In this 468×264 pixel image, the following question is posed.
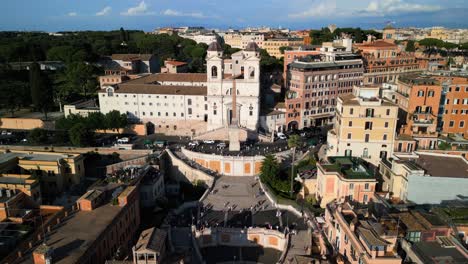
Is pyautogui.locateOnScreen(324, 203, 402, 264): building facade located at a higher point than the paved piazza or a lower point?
higher

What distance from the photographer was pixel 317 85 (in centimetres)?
7075

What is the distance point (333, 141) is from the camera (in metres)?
47.4

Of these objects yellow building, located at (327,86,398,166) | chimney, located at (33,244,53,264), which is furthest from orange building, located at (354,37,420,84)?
chimney, located at (33,244,53,264)

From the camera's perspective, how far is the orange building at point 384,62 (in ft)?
271

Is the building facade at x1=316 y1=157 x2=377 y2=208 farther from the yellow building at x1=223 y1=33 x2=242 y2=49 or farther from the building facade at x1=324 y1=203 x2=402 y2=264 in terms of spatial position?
the yellow building at x1=223 y1=33 x2=242 y2=49

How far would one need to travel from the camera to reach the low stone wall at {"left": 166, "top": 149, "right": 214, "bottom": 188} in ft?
168

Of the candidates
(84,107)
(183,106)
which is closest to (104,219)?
(183,106)

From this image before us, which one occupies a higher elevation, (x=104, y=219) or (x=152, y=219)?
(x=104, y=219)

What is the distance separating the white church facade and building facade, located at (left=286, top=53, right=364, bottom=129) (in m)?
8.90

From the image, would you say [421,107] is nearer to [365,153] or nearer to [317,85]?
[365,153]

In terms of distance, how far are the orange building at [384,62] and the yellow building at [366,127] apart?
3869 cm

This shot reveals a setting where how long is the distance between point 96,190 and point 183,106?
33.5m

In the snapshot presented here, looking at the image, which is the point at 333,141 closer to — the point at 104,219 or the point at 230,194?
the point at 230,194

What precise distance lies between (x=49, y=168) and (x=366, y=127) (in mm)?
40305
